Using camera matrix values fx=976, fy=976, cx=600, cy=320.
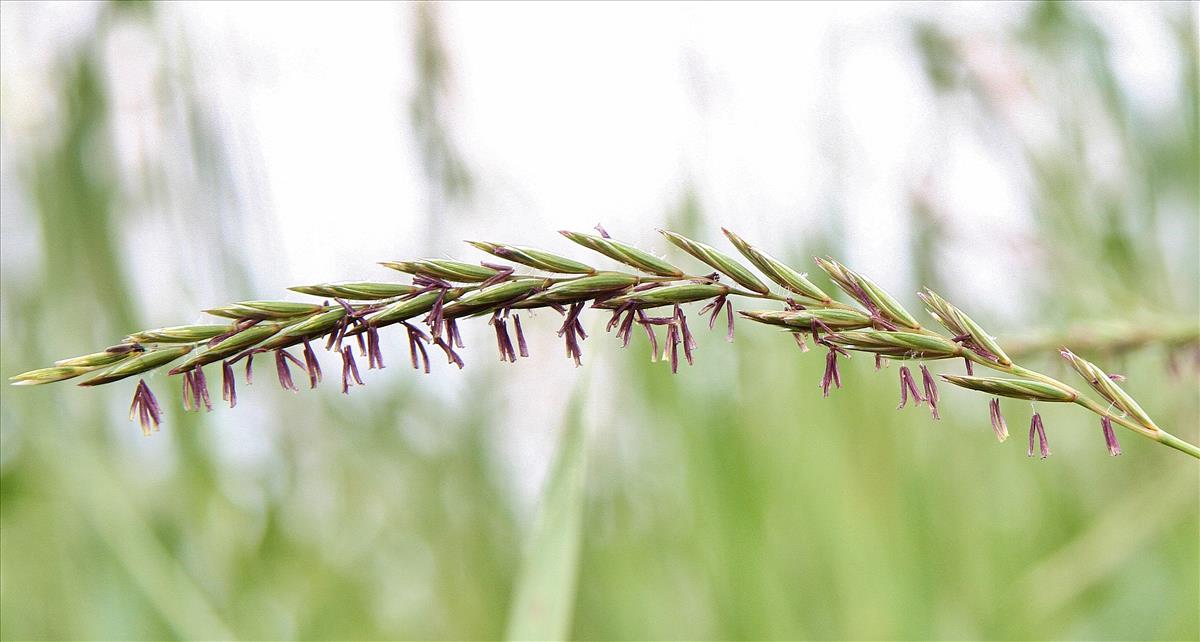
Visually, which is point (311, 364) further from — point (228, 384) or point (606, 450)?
point (606, 450)

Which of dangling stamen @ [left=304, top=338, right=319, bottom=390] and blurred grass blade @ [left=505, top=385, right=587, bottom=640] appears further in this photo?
blurred grass blade @ [left=505, top=385, right=587, bottom=640]

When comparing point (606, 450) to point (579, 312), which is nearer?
point (579, 312)

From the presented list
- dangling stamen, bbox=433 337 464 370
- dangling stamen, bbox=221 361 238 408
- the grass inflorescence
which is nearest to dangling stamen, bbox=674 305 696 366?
A: the grass inflorescence

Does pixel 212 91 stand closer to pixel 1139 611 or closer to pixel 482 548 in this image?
pixel 482 548

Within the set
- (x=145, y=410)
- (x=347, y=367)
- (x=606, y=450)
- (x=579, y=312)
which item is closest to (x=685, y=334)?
(x=579, y=312)

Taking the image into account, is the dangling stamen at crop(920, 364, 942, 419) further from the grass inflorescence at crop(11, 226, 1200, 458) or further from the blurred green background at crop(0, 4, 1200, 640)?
the blurred green background at crop(0, 4, 1200, 640)

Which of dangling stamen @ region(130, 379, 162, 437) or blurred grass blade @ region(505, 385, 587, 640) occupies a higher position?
dangling stamen @ region(130, 379, 162, 437)
